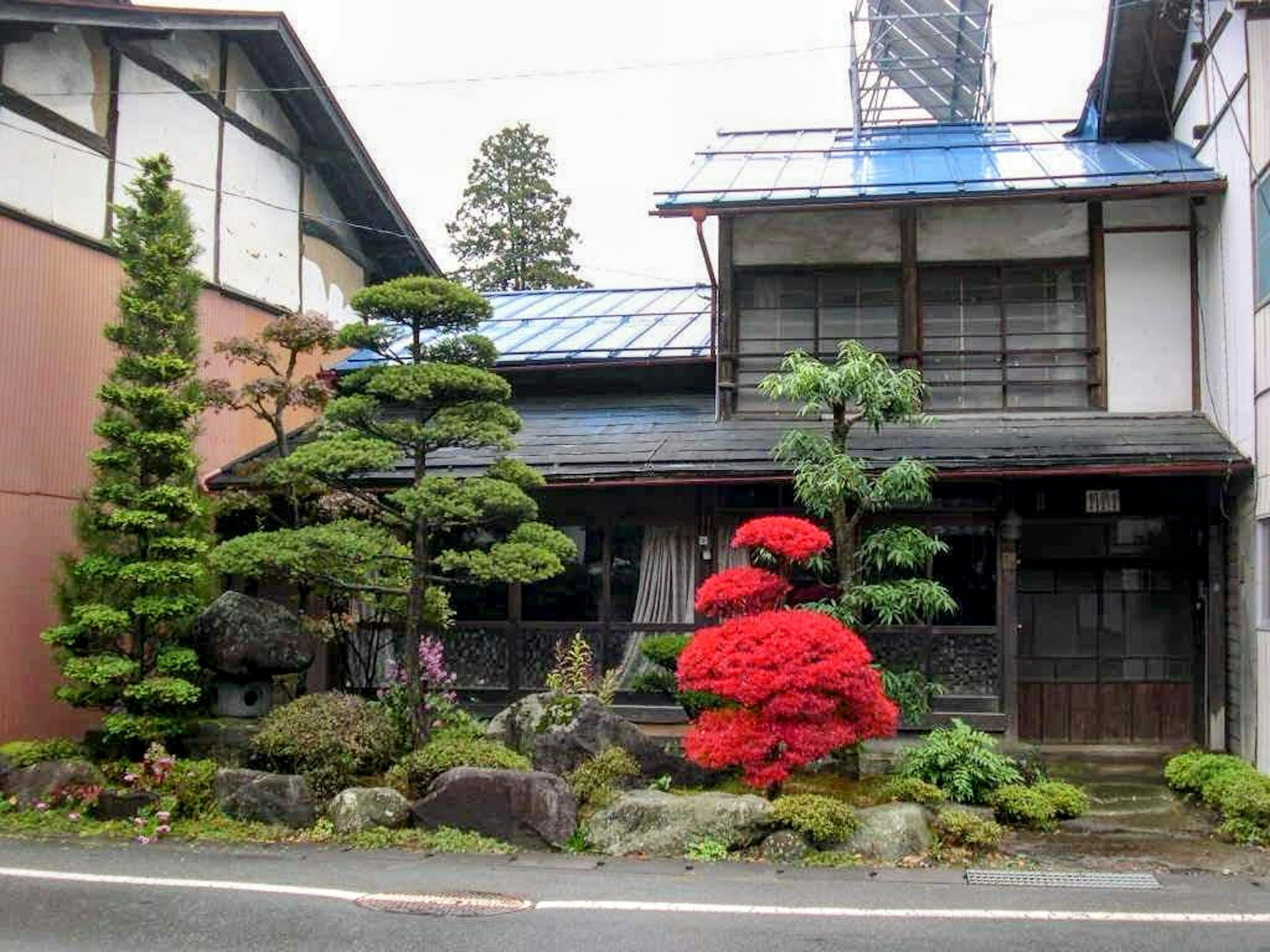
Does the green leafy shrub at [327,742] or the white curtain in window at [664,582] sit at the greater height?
the white curtain in window at [664,582]

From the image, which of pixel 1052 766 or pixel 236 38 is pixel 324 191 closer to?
pixel 236 38

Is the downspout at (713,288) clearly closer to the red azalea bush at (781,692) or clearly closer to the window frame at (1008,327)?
the window frame at (1008,327)

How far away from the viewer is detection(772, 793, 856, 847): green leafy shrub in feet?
28.8

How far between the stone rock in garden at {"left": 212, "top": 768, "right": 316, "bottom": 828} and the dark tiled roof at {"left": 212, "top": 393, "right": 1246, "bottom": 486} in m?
4.49

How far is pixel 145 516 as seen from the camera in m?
A: 10.6

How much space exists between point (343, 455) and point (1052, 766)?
804cm

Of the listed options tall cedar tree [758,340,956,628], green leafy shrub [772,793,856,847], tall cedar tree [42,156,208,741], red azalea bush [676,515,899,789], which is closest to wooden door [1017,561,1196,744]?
tall cedar tree [758,340,956,628]

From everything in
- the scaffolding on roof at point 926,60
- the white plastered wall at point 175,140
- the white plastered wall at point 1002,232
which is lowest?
the white plastered wall at point 1002,232

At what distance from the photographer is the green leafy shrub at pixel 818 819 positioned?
8.77 m

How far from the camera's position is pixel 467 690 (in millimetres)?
13383

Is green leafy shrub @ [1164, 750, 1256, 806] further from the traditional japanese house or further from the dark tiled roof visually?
the dark tiled roof

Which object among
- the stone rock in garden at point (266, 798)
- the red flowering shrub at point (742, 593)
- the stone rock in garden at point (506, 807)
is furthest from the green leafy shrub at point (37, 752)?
the red flowering shrub at point (742, 593)

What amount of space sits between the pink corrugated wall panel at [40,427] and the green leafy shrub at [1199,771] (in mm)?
10523

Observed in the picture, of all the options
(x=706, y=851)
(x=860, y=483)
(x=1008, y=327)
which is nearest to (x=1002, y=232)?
(x=1008, y=327)
